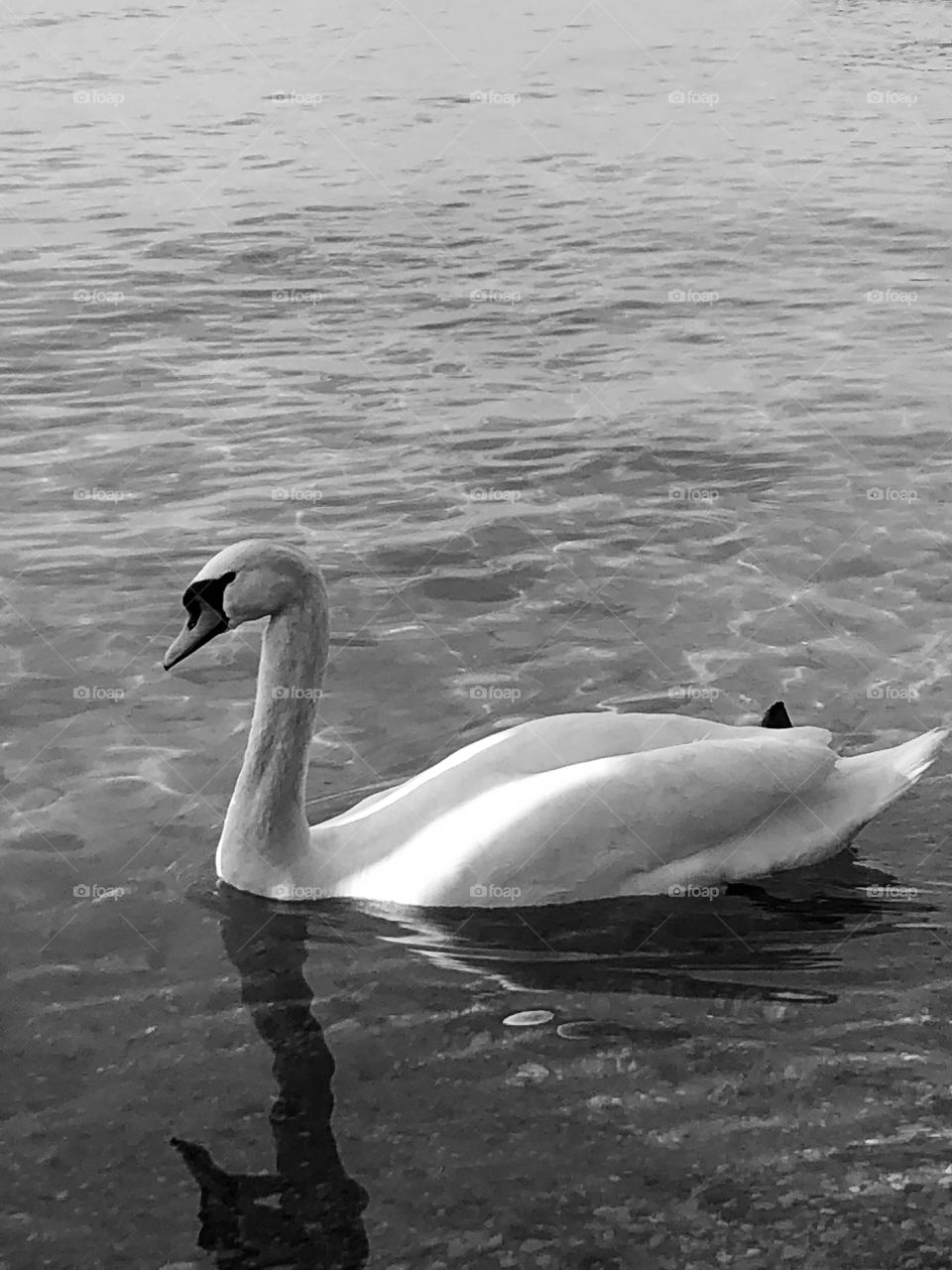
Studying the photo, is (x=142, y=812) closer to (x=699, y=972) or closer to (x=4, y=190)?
(x=699, y=972)

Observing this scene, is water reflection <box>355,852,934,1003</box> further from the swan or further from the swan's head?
the swan's head

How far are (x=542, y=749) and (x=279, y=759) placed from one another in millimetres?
1199

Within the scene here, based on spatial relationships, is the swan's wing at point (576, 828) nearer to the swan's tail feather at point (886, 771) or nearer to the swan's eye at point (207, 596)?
the swan's tail feather at point (886, 771)

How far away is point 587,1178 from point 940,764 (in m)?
3.93

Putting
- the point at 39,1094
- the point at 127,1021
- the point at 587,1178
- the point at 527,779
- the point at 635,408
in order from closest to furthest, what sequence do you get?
the point at 587,1178
the point at 39,1094
the point at 127,1021
the point at 527,779
the point at 635,408

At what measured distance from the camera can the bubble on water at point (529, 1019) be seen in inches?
302

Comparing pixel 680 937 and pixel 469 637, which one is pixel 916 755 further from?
pixel 469 637

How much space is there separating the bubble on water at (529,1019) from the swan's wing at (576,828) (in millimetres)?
800

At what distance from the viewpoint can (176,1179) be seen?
6777mm

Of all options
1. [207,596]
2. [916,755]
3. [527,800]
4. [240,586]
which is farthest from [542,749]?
[916,755]

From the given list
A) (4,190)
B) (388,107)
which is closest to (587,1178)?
(4,190)

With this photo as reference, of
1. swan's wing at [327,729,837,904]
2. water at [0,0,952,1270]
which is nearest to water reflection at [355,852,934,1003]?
water at [0,0,952,1270]

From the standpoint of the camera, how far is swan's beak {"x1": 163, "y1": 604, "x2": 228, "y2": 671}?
28.2 feet

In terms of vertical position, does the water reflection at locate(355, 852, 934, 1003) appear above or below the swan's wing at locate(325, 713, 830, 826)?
below
